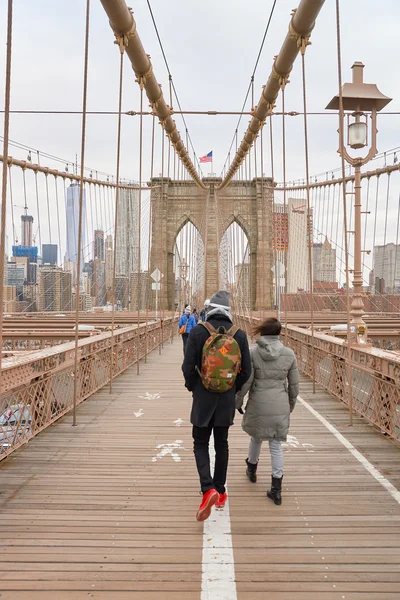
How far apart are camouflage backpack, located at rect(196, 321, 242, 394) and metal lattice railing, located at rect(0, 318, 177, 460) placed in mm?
1757

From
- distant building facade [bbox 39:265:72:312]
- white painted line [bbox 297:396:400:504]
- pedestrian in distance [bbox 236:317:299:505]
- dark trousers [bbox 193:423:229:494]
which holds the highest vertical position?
distant building facade [bbox 39:265:72:312]

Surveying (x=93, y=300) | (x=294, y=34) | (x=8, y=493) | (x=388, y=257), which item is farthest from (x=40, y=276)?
(x=8, y=493)

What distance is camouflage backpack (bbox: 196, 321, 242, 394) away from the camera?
2.68 metres

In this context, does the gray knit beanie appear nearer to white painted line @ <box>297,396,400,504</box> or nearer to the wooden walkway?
the wooden walkway

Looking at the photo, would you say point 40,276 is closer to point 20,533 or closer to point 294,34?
point 294,34

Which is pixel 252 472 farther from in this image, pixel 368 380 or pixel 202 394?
pixel 368 380

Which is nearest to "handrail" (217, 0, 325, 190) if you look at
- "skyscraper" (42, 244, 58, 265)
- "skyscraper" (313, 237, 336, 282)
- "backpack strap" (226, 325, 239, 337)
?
"backpack strap" (226, 325, 239, 337)

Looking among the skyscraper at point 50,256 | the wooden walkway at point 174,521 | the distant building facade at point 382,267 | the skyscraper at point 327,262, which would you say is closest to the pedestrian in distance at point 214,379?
the wooden walkway at point 174,521

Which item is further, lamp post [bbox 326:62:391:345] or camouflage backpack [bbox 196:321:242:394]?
lamp post [bbox 326:62:391:345]

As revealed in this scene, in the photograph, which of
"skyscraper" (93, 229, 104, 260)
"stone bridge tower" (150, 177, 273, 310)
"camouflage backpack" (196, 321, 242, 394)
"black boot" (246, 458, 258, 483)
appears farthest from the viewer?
"stone bridge tower" (150, 177, 273, 310)

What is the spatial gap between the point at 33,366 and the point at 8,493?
4.73 feet

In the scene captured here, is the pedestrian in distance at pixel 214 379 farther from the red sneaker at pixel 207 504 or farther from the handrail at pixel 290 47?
the handrail at pixel 290 47

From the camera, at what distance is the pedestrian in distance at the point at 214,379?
269cm

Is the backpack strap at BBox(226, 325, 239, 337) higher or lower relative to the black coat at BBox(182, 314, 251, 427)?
higher
